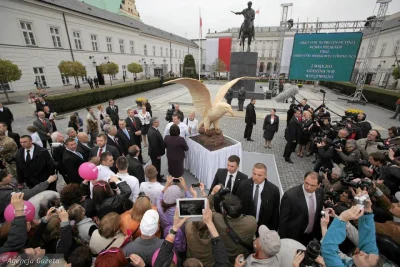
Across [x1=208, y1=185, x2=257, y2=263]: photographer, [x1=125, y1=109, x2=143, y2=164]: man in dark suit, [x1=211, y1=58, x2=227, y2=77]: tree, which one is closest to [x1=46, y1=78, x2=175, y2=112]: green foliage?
[x1=125, y1=109, x2=143, y2=164]: man in dark suit

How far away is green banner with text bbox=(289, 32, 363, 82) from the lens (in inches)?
481

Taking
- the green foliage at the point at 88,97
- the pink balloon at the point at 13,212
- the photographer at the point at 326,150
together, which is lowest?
the green foliage at the point at 88,97

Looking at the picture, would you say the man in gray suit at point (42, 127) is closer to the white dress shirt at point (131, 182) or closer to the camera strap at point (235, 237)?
the white dress shirt at point (131, 182)

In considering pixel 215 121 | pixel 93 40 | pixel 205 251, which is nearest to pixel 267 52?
pixel 93 40

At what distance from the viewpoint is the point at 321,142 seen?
168 inches

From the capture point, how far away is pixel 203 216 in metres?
1.66

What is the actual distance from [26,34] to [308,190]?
2581cm

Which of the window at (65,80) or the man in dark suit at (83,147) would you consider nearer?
the man in dark suit at (83,147)

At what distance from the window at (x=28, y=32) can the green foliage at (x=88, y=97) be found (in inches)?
396

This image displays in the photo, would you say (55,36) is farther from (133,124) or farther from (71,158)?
(71,158)

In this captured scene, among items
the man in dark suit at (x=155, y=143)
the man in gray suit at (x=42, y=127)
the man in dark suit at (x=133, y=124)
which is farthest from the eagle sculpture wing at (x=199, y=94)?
the man in gray suit at (x=42, y=127)

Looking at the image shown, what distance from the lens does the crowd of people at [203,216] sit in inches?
60.7

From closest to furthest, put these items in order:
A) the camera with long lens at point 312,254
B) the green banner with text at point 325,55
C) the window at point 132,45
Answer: the camera with long lens at point 312,254 < the green banner with text at point 325,55 < the window at point 132,45

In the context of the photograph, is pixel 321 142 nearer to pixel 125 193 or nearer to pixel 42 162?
pixel 125 193
